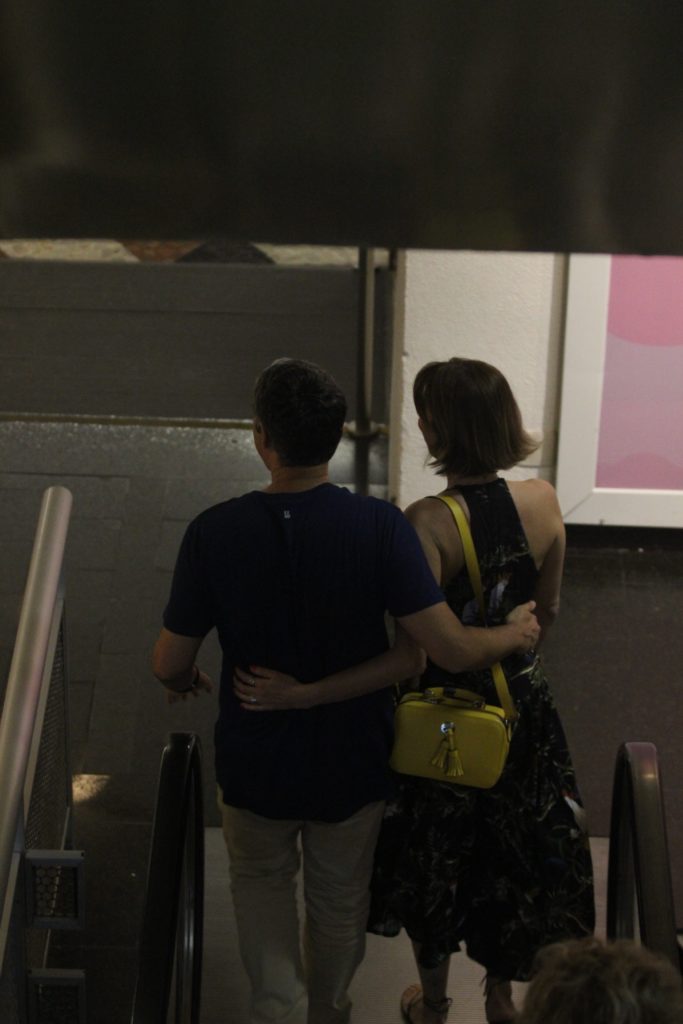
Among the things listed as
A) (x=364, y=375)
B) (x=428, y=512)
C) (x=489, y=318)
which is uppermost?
(x=489, y=318)

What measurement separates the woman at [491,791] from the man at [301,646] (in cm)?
8

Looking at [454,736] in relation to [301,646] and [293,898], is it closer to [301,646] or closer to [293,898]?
[301,646]

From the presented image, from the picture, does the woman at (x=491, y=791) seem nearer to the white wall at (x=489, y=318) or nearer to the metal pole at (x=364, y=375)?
the white wall at (x=489, y=318)

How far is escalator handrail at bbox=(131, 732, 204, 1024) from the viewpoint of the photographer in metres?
2.06

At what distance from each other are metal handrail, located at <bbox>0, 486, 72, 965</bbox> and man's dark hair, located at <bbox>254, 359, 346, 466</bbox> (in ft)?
1.85

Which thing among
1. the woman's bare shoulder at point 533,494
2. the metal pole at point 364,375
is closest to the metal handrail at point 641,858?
the woman's bare shoulder at point 533,494

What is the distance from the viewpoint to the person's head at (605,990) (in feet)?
3.77

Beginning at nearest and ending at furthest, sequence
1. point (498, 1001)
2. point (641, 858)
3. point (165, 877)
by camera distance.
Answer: point (165, 877) < point (641, 858) < point (498, 1001)

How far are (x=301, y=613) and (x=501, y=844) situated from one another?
0.69 m

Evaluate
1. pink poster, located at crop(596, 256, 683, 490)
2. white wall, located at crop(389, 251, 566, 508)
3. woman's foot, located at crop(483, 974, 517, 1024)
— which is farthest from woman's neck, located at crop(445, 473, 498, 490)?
pink poster, located at crop(596, 256, 683, 490)

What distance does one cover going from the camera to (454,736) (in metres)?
2.35

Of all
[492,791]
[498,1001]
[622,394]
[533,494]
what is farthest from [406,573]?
[622,394]

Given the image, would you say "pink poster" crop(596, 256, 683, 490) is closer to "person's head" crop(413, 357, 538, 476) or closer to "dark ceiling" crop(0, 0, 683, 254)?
"person's head" crop(413, 357, 538, 476)

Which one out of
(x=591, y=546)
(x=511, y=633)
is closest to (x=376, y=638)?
(x=511, y=633)
